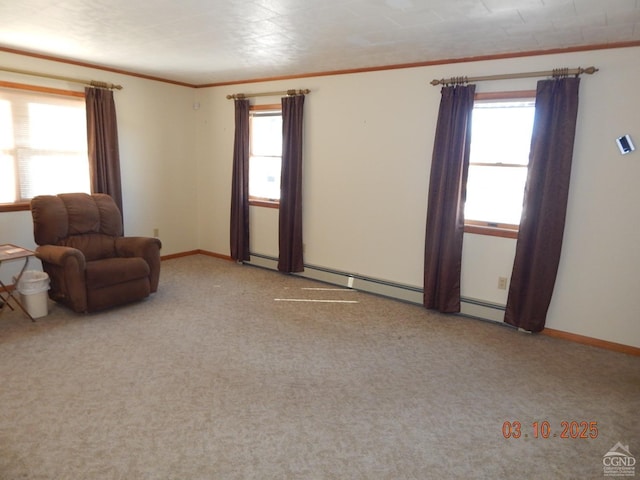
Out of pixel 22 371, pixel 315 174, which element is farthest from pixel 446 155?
pixel 22 371

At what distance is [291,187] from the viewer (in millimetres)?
5078

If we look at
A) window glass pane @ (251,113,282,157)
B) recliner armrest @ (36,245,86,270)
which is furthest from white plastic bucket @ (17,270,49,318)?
window glass pane @ (251,113,282,157)

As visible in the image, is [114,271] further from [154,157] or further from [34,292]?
[154,157]

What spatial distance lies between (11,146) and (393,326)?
424 centimetres

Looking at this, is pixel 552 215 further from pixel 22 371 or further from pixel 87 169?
pixel 87 169

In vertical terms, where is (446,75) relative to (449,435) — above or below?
above

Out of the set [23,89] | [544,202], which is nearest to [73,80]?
[23,89]

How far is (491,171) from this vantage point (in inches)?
155

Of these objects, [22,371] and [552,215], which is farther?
[552,215]

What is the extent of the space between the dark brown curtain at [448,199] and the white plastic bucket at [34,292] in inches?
142

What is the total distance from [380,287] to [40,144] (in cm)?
400

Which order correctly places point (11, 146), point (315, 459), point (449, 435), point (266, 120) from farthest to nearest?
point (266, 120) → point (11, 146) → point (449, 435) → point (315, 459)

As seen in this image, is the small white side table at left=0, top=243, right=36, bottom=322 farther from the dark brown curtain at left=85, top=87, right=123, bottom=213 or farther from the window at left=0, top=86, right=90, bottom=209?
the dark brown curtain at left=85, top=87, right=123, bottom=213

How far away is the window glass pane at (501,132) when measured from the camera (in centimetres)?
374
